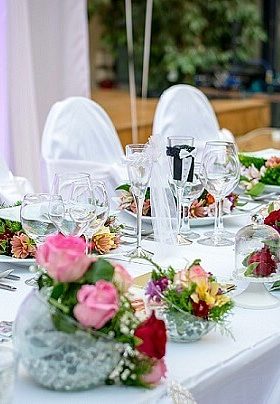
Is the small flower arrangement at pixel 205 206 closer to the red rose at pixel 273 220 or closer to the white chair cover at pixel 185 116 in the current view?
the red rose at pixel 273 220

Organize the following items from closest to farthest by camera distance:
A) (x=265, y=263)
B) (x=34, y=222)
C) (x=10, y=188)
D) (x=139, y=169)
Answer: (x=265, y=263), (x=34, y=222), (x=139, y=169), (x=10, y=188)

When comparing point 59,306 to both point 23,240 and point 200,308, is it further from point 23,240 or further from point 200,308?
point 23,240

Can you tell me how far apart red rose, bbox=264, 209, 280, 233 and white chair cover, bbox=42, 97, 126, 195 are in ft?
3.23

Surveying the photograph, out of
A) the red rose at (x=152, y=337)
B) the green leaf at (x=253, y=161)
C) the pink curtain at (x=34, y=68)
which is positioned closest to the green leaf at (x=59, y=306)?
the red rose at (x=152, y=337)

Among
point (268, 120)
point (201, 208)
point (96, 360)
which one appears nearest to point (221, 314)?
point (96, 360)

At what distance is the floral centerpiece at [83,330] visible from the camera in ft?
3.74

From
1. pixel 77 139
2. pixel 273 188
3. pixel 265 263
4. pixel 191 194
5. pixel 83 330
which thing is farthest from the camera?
pixel 77 139

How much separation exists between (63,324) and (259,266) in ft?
1.79

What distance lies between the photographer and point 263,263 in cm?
156

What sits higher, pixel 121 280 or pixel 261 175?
pixel 121 280

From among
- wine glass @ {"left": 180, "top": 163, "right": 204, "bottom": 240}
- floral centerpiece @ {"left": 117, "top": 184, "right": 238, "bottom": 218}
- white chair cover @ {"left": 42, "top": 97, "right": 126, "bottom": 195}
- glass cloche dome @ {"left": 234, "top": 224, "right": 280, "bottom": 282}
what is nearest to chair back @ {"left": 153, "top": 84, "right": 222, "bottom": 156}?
white chair cover @ {"left": 42, "top": 97, "right": 126, "bottom": 195}

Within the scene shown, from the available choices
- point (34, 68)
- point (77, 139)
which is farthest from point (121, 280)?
point (34, 68)

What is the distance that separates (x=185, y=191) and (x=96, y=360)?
2.92 feet

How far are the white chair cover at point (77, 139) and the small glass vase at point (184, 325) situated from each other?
1359mm
